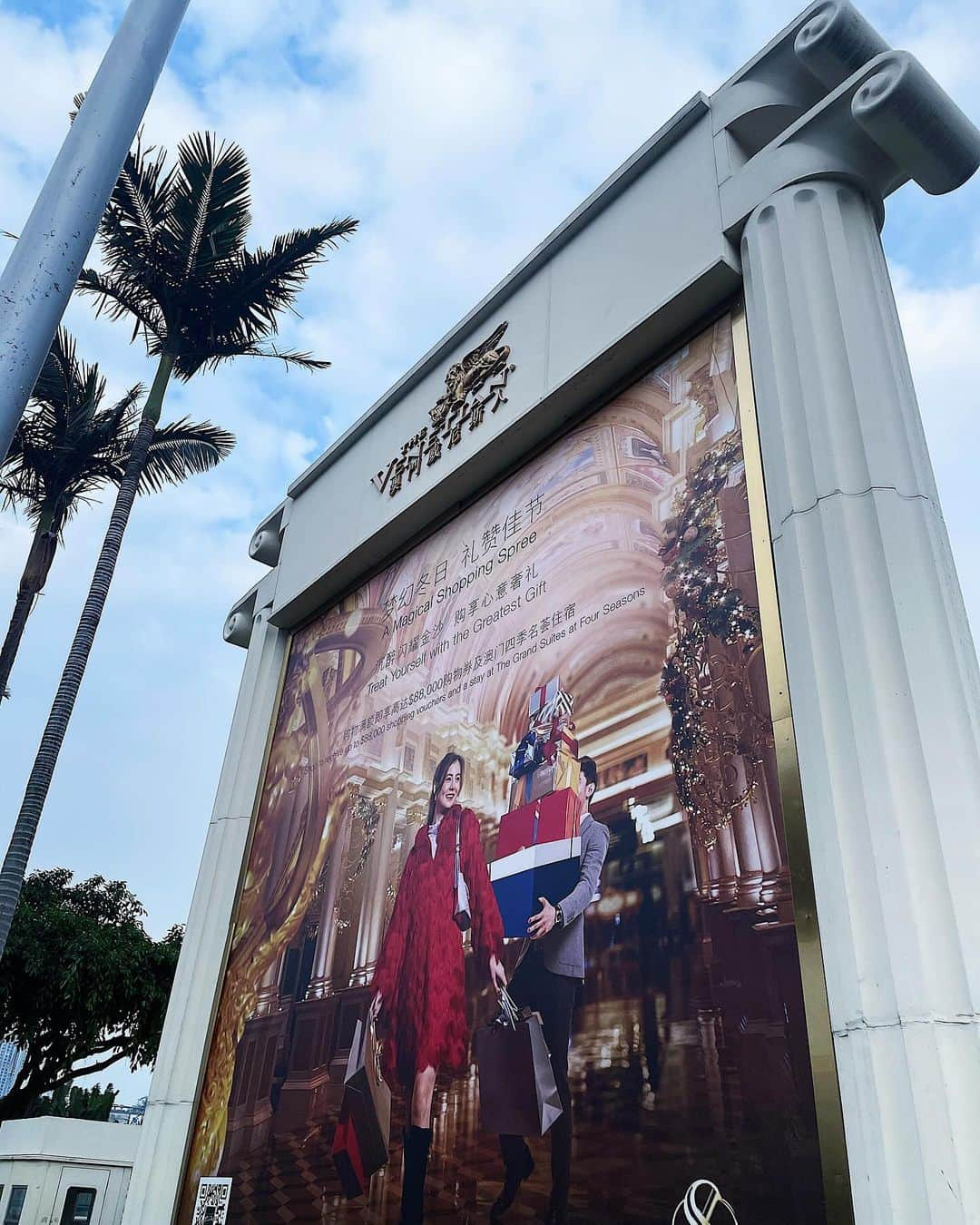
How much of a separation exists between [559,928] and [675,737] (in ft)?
3.33

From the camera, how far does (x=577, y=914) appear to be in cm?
438

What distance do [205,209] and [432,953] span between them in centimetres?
889

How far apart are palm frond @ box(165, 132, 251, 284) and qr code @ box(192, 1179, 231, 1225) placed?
893 cm

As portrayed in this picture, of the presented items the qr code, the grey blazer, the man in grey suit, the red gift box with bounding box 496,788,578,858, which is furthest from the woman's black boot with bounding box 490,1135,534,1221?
the qr code

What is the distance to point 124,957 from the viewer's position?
16.1m

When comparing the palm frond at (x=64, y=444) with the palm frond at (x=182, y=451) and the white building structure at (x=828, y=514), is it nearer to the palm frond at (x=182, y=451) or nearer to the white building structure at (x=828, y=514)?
the palm frond at (x=182, y=451)

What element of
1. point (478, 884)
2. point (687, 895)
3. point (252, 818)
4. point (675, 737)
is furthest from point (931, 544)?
point (252, 818)

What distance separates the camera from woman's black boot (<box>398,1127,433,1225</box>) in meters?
4.54

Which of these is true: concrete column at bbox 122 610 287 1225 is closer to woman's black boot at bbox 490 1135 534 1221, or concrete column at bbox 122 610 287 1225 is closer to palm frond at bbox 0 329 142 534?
woman's black boot at bbox 490 1135 534 1221

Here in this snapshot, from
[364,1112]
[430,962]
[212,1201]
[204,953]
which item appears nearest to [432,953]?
[430,962]

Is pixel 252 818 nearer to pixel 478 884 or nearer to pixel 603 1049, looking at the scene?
pixel 478 884

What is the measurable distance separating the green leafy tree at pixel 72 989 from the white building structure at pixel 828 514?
9.76 m

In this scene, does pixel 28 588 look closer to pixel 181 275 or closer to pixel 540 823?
pixel 181 275

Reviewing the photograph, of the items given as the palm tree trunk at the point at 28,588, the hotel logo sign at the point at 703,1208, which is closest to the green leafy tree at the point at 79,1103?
the palm tree trunk at the point at 28,588
